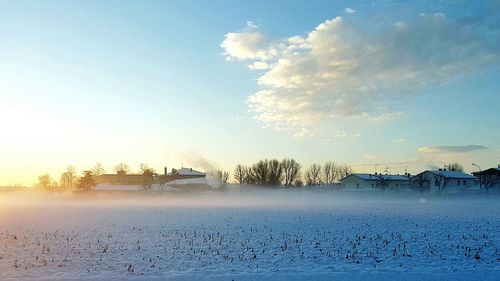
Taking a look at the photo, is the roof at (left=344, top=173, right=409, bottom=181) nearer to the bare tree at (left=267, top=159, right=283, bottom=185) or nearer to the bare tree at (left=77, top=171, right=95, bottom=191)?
the bare tree at (left=267, top=159, right=283, bottom=185)

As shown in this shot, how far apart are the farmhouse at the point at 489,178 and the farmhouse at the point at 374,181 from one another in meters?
19.7

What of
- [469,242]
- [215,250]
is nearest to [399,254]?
[469,242]

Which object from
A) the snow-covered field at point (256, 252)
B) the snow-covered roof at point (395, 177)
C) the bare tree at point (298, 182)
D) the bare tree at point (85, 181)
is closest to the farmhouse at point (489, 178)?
the snow-covered roof at point (395, 177)

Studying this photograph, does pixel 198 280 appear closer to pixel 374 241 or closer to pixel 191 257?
pixel 191 257

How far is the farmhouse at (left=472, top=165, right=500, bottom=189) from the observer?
4436 inches

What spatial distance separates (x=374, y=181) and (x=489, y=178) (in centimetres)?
3073

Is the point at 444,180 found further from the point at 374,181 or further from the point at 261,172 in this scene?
the point at 261,172

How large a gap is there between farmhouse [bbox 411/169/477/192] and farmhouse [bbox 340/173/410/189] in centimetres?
666

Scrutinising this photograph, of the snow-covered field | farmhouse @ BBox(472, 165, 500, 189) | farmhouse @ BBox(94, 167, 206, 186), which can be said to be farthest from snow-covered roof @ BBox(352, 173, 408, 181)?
the snow-covered field

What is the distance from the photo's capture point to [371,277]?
15.7 meters

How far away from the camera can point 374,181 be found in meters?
126

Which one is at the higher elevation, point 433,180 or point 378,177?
point 378,177

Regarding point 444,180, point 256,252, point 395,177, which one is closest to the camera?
point 256,252

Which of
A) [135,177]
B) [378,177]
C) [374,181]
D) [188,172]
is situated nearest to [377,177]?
[378,177]
